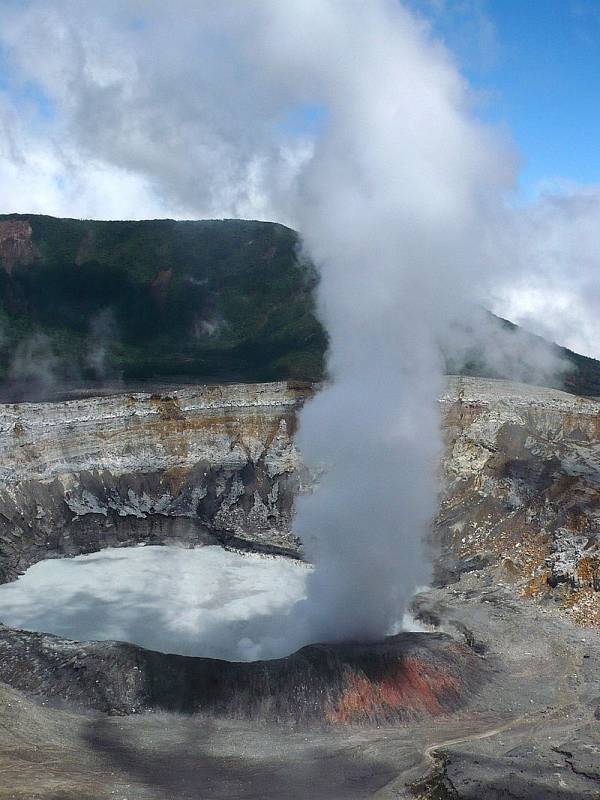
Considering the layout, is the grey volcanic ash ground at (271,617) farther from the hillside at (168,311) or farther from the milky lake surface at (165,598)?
the hillside at (168,311)

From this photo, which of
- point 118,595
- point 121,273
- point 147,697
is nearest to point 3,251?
point 121,273

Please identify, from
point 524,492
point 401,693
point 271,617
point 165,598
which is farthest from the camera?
point 524,492

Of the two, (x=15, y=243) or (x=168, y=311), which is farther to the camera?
(x=15, y=243)

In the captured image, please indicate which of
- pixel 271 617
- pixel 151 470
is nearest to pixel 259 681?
pixel 271 617

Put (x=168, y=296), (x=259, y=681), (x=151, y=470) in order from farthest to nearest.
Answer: (x=168, y=296)
(x=151, y=470)
(x=259, y=681)

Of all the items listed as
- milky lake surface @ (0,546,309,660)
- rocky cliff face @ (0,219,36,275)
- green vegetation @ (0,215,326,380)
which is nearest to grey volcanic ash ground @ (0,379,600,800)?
milky lake surface @ (0,546,309,660)

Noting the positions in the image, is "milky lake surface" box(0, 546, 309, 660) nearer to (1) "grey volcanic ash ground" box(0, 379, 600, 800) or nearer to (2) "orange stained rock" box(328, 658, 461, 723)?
(1) "grey volcanic ash ground" box(0, 379, 600, 800)

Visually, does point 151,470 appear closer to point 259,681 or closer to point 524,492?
point 524,492

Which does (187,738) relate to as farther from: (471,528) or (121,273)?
(121,273)
